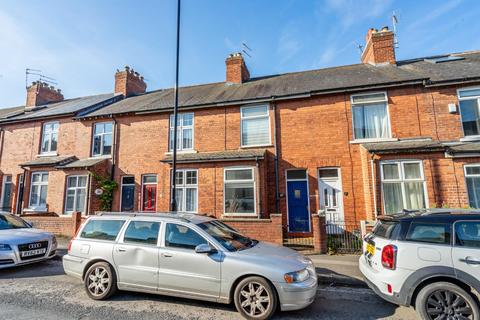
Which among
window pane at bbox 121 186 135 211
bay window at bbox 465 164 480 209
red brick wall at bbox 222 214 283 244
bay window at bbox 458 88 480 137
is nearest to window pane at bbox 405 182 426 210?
bay window at bbox 465 164 480 209

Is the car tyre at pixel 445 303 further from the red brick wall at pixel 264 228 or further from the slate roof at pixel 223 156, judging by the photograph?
the slate roof at pixel 223 156

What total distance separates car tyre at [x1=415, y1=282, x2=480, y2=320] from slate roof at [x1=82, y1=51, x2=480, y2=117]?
888 centimetres

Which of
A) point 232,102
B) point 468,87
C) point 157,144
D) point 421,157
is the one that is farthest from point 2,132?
point 468,87

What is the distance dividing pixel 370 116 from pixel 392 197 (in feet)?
11.7

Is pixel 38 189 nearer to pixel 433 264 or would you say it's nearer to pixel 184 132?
pixel 184 132

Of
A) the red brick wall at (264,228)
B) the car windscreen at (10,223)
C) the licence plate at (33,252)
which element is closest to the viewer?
the licence plate at (33,252)

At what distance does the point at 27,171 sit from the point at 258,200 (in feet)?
45.5

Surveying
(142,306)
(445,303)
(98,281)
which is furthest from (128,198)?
(445,303)

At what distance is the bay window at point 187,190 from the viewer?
11.8 metres

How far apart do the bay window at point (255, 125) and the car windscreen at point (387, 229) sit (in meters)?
7.29

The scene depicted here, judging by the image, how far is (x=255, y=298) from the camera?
13.7 feet

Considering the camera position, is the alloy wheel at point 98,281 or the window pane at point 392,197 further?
the window pane at point 392,197

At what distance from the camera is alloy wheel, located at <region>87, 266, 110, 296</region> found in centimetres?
492

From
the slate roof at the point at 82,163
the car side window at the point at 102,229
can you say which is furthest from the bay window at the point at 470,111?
the slate roof at the point at 82,163
